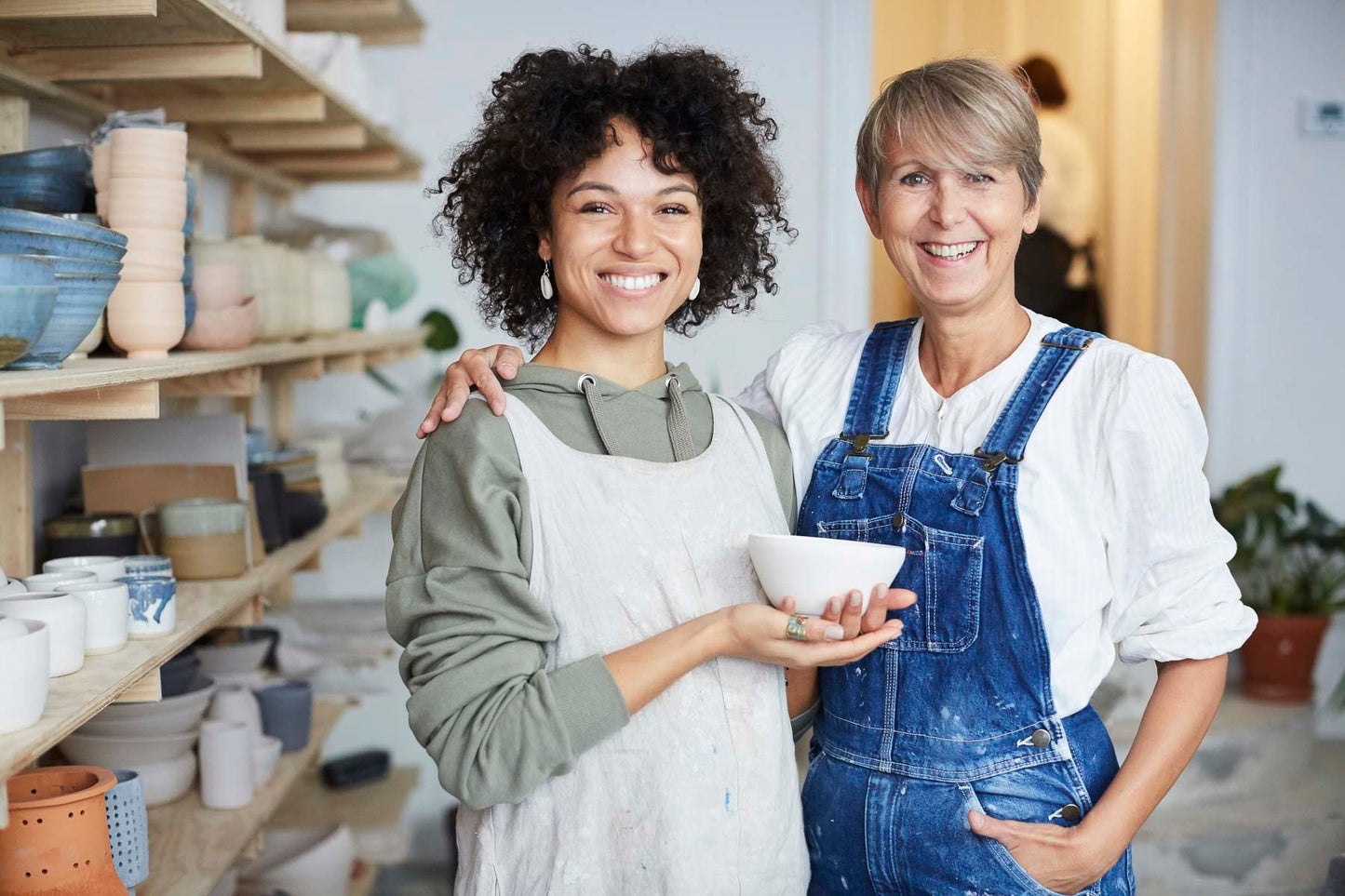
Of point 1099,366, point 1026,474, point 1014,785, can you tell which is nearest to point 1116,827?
point 1014,785

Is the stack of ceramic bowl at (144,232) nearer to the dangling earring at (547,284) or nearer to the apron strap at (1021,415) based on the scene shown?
the dangling earring at (547,284)

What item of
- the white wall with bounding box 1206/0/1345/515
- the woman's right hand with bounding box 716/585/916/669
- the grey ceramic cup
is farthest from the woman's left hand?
the white wall with bounding box 1206/0/1345/515

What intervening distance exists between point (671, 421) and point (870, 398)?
0.27 metres

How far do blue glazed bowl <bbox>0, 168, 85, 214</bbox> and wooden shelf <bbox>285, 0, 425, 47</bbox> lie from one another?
1507mm

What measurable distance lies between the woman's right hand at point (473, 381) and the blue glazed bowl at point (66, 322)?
36cm

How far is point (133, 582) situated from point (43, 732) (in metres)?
0.46

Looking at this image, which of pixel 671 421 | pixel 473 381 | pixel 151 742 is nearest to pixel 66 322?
pixel 473 381

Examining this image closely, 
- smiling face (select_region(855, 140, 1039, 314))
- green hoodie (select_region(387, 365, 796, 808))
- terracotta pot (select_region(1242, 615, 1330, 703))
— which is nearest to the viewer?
green hoodie (select_region(387, 365, 796, 808))

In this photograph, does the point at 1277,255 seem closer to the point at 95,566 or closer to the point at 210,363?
the point at 210,363

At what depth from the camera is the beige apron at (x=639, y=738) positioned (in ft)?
4.16

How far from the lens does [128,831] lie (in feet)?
5.17

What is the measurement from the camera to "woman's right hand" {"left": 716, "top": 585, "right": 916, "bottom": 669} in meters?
1.22

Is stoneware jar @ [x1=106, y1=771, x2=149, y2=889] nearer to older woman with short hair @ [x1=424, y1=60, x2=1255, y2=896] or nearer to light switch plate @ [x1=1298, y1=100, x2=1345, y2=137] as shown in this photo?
older woman with short hair @ [x1=424, y1=60, x2=1255, y2=896]

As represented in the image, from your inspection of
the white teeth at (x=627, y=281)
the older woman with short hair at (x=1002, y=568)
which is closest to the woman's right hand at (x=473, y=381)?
the older woman with short hair at (x=1002, y=568)
